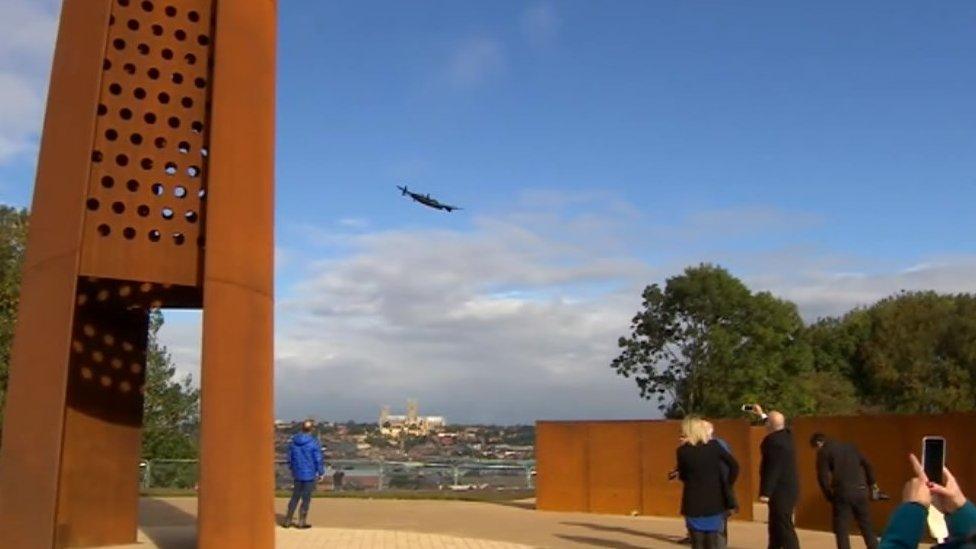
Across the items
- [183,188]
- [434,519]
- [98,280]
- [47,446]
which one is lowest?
[434,519]

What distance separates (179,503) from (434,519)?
16.4 ft

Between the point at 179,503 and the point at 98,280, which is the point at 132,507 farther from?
the point at 179,503

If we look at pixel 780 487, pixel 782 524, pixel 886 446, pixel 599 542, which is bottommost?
pixel 599 542

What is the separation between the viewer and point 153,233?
32.3 ft

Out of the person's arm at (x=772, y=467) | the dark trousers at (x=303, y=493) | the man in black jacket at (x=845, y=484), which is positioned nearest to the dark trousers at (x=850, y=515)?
the man in black jacket at (x=845, y=484)

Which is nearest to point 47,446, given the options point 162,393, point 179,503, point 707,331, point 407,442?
point 179,503

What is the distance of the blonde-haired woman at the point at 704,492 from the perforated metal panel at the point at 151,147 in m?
4.91

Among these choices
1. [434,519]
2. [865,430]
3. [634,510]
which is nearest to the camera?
[865,430]

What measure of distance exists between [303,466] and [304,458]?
4.1 inches

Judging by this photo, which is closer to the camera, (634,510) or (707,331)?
(634,510)

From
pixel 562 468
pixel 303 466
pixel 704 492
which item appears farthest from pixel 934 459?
pixel 562 468

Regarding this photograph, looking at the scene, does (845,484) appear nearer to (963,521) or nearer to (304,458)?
(304,458)

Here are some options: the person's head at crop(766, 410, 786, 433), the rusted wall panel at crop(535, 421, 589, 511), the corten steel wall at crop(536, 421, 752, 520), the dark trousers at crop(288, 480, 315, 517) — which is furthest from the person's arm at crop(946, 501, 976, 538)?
the rusted wall panel at crop(535, 421, 589, 511)

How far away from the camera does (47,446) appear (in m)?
9.25
